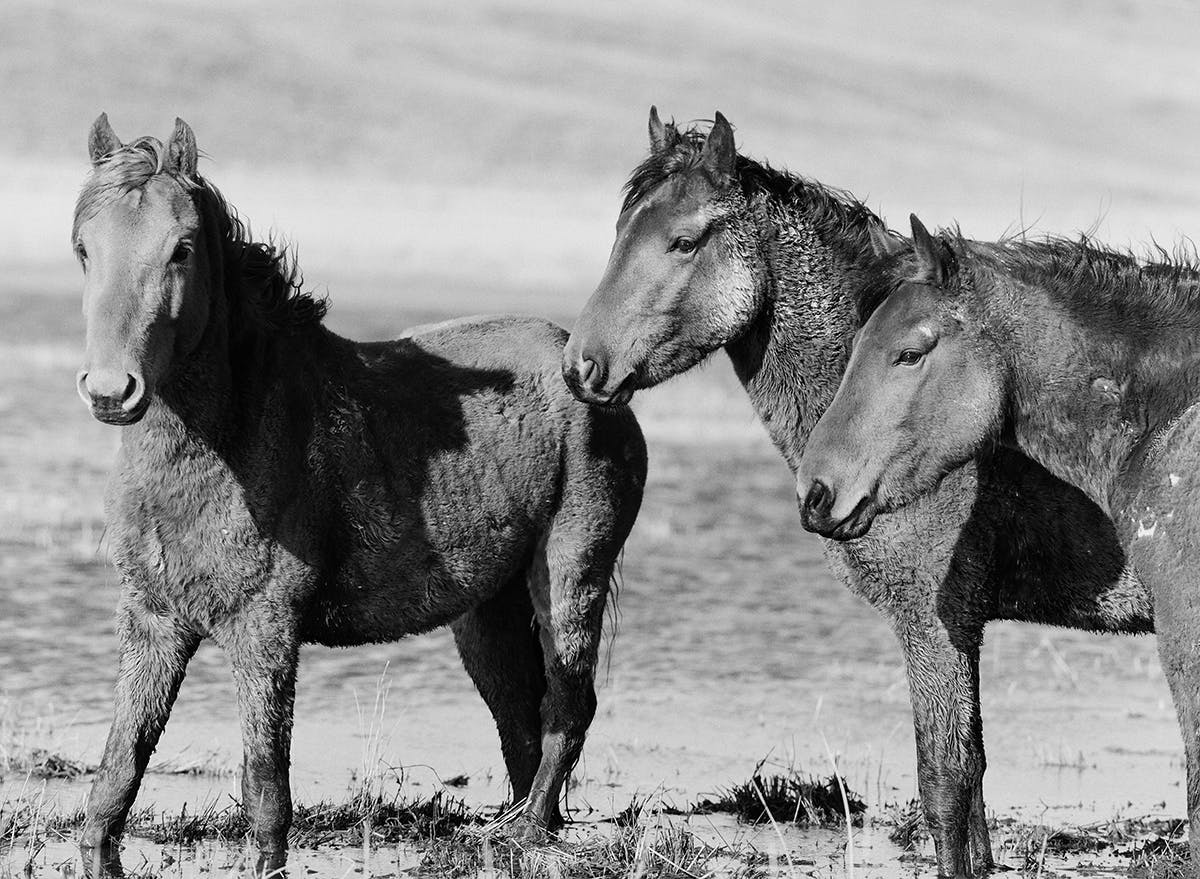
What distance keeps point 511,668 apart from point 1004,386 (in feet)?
9.43

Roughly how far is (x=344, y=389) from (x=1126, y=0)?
103 meters

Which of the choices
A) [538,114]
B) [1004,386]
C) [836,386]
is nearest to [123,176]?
[836,386]

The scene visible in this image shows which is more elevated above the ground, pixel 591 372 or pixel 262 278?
pixel 262 278

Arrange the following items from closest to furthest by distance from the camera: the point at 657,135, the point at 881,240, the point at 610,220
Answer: the point at 881,240, the point at 657,135, the point at 610,220

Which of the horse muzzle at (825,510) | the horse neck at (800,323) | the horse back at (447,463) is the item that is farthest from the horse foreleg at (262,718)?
the horse neck at (800,323)

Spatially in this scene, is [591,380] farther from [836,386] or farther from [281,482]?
[281,482]

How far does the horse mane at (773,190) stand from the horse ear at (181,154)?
6.12 feet

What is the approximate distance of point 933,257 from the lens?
6.35 metres

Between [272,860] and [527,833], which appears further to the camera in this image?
[527,833]

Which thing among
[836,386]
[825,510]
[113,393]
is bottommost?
[825,510]

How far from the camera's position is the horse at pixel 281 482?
6.30 meters

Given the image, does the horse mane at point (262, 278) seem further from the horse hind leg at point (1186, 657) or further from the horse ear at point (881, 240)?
the horse hind leg at point (1186, 657)

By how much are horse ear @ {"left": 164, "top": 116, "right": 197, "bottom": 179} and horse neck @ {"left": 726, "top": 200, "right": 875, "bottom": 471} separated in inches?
91.8

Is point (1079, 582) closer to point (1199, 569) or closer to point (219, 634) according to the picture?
point (1199, 569)
